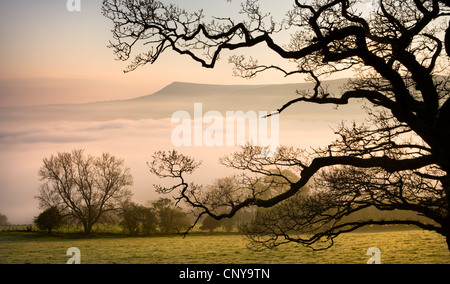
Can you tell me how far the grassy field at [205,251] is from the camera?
24.6m

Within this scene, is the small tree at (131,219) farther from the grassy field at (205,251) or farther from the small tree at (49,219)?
the small tree at (49,219)

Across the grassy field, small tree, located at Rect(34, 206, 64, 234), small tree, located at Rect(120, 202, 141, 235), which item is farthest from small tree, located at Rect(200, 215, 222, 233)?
small tree, located at Rect(34, 206, 64, 234)

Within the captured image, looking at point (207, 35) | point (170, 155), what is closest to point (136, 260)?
point (170, 155)

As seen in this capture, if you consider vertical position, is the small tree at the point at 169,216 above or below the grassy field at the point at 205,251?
above

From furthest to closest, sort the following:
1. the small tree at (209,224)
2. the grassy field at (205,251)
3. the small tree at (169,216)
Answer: the small tree at (209,224)
the small tree at (169,216)
the grassy field at (205,251)

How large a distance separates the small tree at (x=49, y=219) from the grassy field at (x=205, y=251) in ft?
3.27

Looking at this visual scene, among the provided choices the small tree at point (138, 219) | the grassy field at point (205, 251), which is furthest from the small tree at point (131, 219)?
the grassy field at point (205, 251)

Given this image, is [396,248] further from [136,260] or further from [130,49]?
[130,49]

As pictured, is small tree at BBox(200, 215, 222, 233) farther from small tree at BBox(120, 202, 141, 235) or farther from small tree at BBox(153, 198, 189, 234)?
small tree at BBox(120, 202, 141, 235)

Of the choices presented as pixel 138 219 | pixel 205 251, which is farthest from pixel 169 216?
pixel 205 251

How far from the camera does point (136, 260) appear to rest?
25859mm

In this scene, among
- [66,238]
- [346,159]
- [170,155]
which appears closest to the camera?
[346,159]

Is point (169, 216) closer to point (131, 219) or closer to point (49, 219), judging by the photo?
point (131, 219)

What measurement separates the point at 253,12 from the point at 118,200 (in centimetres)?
2897
